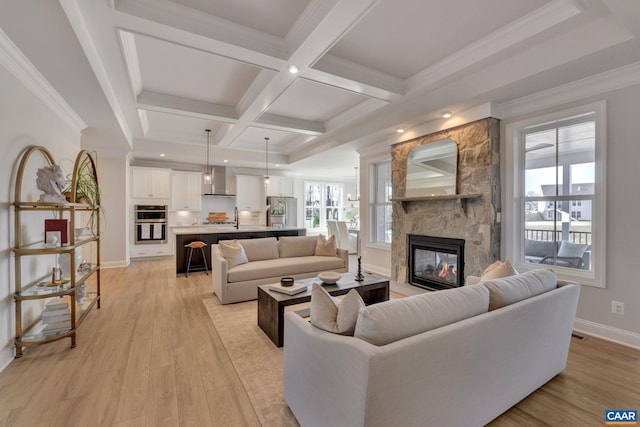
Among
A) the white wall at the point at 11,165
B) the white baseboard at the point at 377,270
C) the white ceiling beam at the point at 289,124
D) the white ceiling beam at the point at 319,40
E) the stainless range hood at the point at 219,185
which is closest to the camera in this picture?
the white ceiling beam at the point at 319,40

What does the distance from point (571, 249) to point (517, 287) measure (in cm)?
197

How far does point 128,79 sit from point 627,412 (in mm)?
5105

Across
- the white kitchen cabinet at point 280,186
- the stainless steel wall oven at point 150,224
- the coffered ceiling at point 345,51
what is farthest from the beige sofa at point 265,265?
the white kitchen cabinet at point 280,186

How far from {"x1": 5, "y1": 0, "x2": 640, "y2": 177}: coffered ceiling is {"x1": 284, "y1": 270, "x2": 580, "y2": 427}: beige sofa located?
204cm

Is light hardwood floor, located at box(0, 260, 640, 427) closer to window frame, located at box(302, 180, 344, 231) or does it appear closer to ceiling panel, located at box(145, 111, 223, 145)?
ceiling panel, located at box(145, 111, 223, 145)

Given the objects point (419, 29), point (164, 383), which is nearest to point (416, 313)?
point (164, 383)

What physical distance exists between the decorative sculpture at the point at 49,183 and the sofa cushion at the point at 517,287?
369cm

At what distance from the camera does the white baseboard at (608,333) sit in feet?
8.84

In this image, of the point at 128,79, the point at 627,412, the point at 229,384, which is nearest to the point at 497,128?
the point at 627,412

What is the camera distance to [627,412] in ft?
6.04

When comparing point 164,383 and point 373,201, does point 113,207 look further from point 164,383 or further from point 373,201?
point 373,201

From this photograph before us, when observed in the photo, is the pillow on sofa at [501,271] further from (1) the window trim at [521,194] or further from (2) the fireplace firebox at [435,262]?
(2) the fireplace firebox at [435,262]

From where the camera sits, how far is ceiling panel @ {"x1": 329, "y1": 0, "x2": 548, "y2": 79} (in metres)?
2.31

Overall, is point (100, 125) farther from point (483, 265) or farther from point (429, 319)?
point (483, 265)
